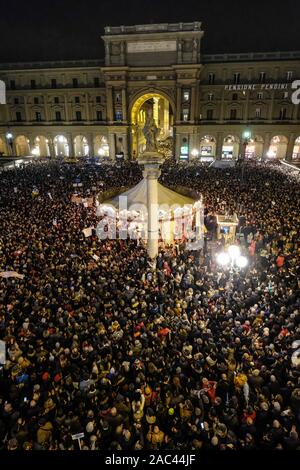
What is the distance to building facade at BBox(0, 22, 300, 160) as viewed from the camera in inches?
1891

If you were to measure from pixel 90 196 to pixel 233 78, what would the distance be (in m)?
37.4

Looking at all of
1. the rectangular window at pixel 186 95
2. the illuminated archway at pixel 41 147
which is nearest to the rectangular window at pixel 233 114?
the rectangular window at pixel 186 95

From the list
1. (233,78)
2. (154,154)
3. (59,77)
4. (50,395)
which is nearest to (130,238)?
(154,154)

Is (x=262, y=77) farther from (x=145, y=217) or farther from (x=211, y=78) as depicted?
(x=145, y=217)

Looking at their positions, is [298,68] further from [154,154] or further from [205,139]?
[154,154]

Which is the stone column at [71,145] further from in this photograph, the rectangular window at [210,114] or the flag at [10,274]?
the flag at [10,274]

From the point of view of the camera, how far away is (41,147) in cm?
5978

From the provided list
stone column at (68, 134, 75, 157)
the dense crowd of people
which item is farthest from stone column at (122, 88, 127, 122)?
the dense crowd of people

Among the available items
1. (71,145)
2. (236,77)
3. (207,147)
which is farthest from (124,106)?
(236,77)

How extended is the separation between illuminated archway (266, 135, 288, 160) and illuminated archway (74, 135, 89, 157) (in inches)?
1299

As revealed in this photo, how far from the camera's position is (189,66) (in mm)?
47156

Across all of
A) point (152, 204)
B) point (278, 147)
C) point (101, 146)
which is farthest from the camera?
point (101, 146)

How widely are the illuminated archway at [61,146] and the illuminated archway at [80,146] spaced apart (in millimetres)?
1857

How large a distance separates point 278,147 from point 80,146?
35921 millimetres
